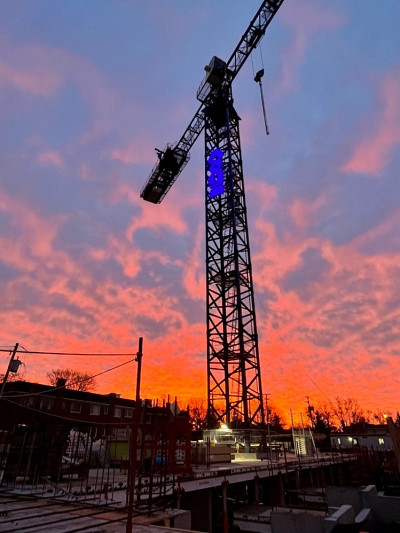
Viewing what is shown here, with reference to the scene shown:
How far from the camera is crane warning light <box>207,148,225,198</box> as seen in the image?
4241 cm

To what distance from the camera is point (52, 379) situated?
67062 millimetres

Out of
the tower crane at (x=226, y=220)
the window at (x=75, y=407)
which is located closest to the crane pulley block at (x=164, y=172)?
the tower crane at (x=226, y=220)

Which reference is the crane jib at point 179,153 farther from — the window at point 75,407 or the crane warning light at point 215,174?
the window at point 75,407

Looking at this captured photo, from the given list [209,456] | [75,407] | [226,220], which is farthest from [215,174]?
[75,407]

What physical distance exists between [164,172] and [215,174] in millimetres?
7657

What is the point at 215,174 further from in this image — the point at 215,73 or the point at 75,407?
the point at 75,407

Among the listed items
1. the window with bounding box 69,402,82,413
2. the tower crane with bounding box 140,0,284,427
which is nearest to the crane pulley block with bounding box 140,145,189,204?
the tower crane with bounding box 140,0,284,427

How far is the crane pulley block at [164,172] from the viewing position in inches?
1802

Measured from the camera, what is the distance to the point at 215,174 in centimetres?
4325

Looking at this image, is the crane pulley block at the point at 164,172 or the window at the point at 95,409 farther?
the window at the point at 95,409

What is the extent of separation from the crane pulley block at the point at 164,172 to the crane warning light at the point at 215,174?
Answer: 4953 millimetres

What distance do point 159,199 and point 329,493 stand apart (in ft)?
129

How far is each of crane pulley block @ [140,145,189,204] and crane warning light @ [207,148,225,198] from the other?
4953mm

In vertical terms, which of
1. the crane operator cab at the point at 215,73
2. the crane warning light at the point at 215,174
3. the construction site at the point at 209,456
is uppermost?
the crane operator cab at the point at 215,73
